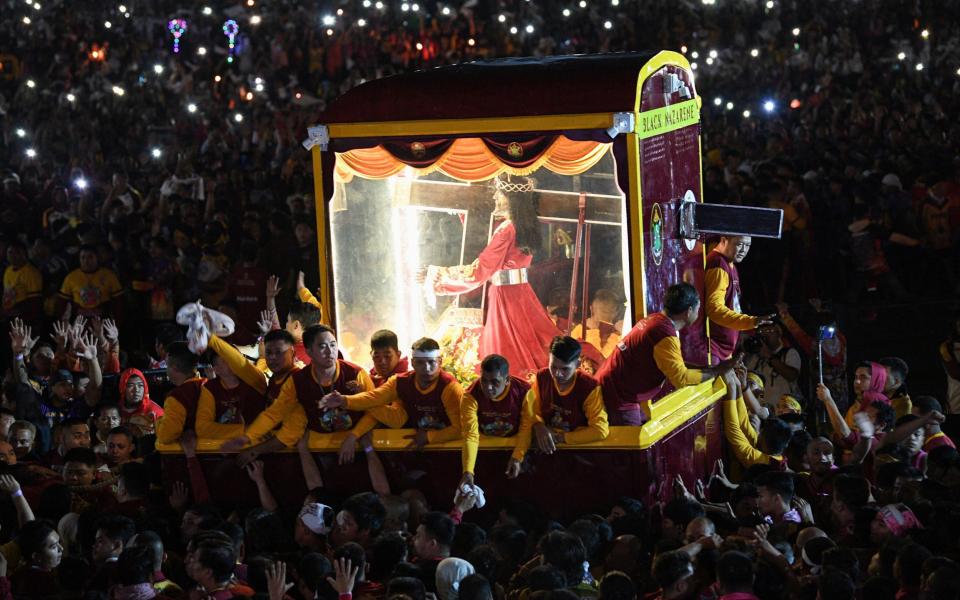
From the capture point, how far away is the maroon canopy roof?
946cm

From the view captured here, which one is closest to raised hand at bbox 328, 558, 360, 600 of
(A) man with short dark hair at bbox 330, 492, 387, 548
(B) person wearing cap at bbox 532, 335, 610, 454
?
(A) man with short dark hair at bbox 330, 492, 387, 548

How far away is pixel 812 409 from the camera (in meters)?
12.6

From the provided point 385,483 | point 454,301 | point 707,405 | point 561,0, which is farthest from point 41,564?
point 561,0

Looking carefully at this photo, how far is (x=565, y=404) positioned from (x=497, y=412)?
43 centimetres

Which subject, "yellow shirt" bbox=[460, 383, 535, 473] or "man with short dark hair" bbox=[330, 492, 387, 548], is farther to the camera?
"yellow shirt" bbox=[460, 383, 535, 473]

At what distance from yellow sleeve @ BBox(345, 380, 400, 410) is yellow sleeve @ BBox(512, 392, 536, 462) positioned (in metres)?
0.84

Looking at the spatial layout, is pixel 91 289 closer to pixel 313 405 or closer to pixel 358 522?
pixel 313 405

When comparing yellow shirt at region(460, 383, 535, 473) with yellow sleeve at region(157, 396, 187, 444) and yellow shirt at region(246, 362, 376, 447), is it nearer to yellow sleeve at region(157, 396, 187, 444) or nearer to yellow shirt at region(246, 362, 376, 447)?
yellow shirt at region(246, 362, 376, 447)

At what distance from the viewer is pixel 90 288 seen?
14625 millimetres

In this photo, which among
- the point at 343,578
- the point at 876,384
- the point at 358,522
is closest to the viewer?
the point at 343,578

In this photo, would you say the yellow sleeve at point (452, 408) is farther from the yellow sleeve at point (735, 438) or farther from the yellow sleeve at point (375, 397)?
the yellow sleeve at point (735, 438)

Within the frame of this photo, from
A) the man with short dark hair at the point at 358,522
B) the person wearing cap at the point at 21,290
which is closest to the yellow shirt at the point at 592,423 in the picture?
the man with short dark hair at the point at 358,522

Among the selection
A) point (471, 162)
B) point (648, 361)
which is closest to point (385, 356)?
point (471, 162)

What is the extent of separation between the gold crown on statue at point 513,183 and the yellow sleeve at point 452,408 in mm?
1679
